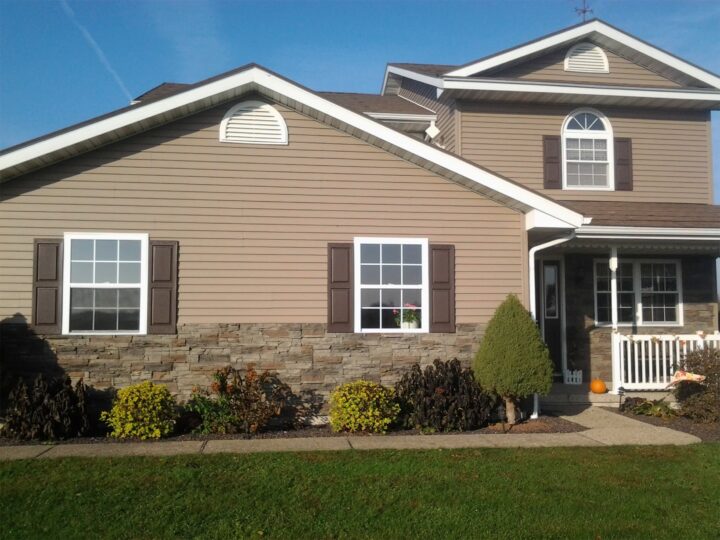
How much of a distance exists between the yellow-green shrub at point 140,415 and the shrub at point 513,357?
421 centimetres

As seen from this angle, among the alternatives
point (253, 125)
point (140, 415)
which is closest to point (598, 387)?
point (253, 125)

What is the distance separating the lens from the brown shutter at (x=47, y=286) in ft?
30.4

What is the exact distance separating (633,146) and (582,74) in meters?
1.71

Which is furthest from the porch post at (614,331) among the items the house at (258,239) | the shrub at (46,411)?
the shrub at (46,411)

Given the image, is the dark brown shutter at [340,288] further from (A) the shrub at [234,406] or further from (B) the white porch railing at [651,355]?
(B) the white porch railing at [651,355]

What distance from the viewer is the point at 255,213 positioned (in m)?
9.84

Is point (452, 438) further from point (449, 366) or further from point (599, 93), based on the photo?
point (599, 93)

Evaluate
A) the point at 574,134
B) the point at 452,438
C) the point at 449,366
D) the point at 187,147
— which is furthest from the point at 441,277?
the point at 574,134

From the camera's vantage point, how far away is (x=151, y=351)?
9.44 meters

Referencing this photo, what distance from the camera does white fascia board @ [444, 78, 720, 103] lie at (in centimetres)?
1256

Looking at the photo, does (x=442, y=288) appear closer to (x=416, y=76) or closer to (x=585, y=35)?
(x=416, y=76)

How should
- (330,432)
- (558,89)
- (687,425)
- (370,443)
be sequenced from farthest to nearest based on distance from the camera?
1. (558,89)
2. (687,425)
3. (330,432)
4. (370,443)

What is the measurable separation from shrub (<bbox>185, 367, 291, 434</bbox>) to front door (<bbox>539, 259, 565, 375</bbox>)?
582 centimetres

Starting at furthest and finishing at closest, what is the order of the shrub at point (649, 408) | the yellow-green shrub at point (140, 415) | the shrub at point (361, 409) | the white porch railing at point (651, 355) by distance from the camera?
the white porch railing at point (651, 355) < the shrub at point (649, 408) < the shrub at point (361, 409) < the yellow-green shrub at point (140, 415)
